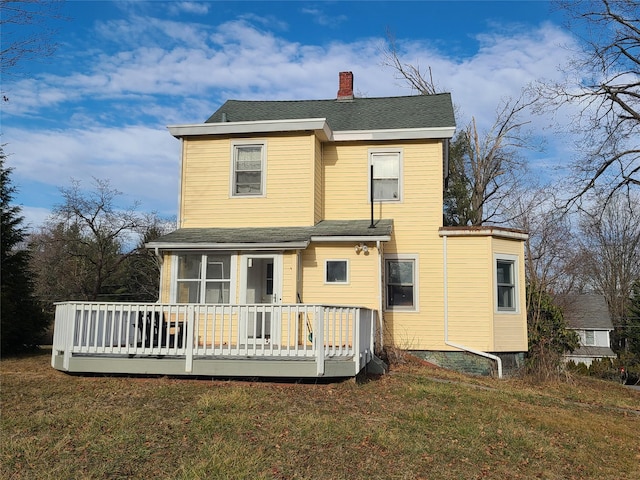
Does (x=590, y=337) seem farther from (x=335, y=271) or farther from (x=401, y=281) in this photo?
(x=335, y=271)

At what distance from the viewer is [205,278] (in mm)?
12477

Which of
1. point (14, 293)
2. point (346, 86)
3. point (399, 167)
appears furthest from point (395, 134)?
point (14, 293)

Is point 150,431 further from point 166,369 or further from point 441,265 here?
point 441,265

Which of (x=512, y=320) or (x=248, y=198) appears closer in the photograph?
(x=512, y=320)

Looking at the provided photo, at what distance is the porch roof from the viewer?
→ 12.0 m

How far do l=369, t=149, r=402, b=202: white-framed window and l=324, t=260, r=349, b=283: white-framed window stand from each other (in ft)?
7.26

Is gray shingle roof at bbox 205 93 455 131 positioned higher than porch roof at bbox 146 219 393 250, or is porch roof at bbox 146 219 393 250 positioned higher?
gray shingle roof at bbox 205 93 455 131

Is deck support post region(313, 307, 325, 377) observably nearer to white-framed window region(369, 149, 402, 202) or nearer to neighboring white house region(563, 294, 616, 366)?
white-framed window region(369, 149, 402, 202)

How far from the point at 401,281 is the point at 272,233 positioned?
3.53 m

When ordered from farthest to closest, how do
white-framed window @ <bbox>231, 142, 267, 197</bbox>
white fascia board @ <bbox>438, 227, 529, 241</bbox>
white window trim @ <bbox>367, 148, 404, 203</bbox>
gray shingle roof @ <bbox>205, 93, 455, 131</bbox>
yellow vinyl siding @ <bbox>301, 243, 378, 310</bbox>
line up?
gray shingle roof @ <bbox>205, 93, 455, 131</bbox>, white window trim @ <bbox>367, 148, 404, 203</bbox>, white-framed window @ <bbox>231, 142, 267, 197</bbox>, white fascia board @ <bbox>438, 227, 529, 241</bbox>, yellow vinyl siding @ <bbox>301, 243, 378, 310</bbox>

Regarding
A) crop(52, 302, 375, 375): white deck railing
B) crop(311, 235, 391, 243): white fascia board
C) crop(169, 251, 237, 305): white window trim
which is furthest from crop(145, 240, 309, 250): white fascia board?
crop(52, 302, 375, 375): white deck railing

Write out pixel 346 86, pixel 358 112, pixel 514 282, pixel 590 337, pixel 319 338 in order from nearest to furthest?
pixel 319 338 → pixel 514 282 → pixel 358 112 → pixel 346 86 → pixel 590 337

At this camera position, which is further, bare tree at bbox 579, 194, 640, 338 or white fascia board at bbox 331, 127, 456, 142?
bare tree at bbox 579, 194, 640, 338

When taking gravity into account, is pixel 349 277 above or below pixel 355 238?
below
